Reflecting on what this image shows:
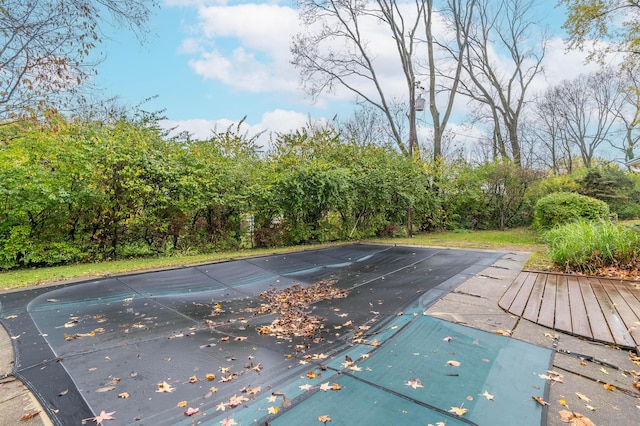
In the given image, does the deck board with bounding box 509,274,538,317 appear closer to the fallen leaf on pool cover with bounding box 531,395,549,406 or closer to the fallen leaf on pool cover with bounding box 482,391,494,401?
the fallen leaf on pool cover with bounding box 531,395,549,406

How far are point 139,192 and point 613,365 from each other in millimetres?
6693

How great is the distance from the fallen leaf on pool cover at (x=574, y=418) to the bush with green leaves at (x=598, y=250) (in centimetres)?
357

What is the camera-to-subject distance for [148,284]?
4.07 meters

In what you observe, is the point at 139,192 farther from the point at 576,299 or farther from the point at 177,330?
the point at 576,299

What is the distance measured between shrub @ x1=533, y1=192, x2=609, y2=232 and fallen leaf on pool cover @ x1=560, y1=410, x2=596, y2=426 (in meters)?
7.02

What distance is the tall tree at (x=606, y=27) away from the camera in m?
7.64

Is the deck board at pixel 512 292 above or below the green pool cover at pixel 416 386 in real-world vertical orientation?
above

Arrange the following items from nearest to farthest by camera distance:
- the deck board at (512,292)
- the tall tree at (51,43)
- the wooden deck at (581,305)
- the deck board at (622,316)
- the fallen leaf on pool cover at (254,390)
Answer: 1. the fallen leaf on pool cover at (254,390)
2. the deck board at (622,316)
3. the wooden deck at (581,305)
4. the deck board at (512,292)
5. the tall tree at (51,43)

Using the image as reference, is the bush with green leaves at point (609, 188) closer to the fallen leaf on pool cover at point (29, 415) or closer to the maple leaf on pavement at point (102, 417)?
the maple leaf on pavement at point (102, 417)

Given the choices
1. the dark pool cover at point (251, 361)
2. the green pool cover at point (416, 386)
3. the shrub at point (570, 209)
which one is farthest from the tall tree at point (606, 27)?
the green pool cover at point (416, 386)

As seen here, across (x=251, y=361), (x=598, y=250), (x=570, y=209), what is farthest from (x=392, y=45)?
(x=251, y=361)

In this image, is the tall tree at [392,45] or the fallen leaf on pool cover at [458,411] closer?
the fallen leaf on pool cover at [458,411]

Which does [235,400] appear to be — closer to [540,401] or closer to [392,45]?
[540,401]

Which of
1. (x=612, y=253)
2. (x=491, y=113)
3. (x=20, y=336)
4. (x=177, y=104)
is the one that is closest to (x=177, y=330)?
(x=20, y=336)
